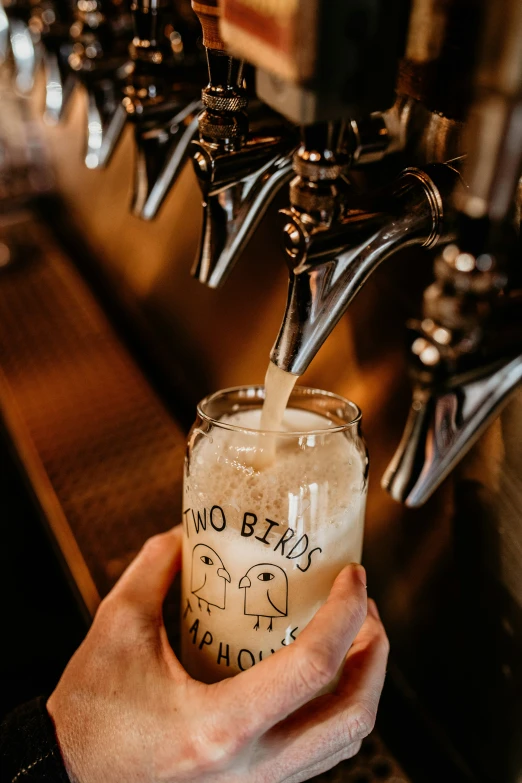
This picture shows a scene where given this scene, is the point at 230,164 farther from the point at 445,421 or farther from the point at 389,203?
the point at 445,421

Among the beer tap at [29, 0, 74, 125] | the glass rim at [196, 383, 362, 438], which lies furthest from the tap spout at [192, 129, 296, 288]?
the beer tap at [29, 0, 74, 125]

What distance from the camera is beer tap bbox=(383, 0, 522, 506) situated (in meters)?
0.35

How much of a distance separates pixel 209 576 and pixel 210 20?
0.48 m

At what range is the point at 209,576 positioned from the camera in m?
0.65

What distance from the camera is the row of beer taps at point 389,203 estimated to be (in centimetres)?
38

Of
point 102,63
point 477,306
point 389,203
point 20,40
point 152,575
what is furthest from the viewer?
point 20,40

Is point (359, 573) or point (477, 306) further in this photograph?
point (359, 573)

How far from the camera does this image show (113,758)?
1.98 feet

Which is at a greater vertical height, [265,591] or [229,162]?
[229,162]

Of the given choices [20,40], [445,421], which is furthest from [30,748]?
[20,40]

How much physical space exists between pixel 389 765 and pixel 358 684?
228 millimetres

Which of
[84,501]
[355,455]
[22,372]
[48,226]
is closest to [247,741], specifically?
[355,455]

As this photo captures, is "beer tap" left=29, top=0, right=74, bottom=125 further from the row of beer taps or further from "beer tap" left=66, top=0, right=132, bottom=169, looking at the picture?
the row of beer taps

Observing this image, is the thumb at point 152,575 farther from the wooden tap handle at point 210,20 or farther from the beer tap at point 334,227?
the wooden tap handle at point 210,20
